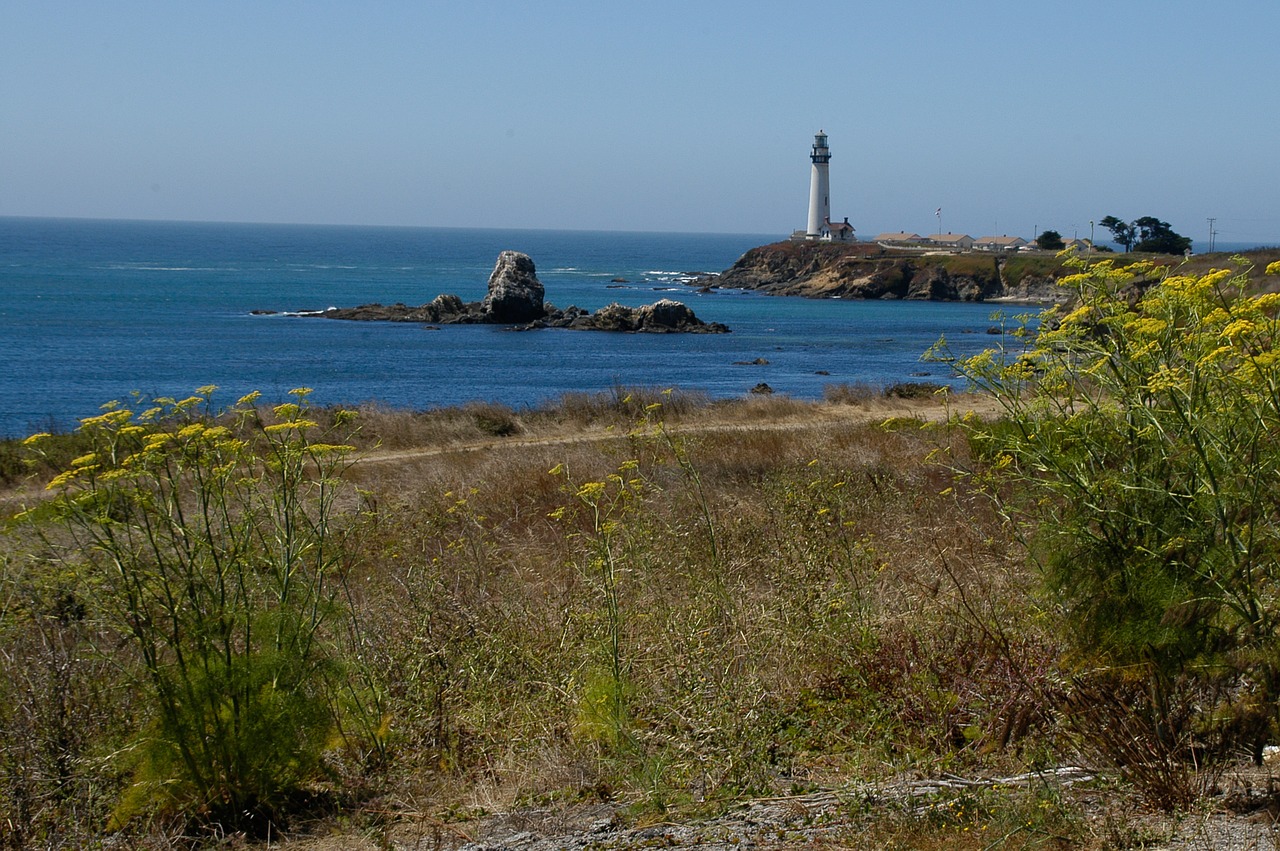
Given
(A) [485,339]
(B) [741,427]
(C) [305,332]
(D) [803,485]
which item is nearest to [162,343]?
(C) [305,332]

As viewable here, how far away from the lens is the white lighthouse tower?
14612cm

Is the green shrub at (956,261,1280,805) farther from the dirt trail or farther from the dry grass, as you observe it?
the dirt trail

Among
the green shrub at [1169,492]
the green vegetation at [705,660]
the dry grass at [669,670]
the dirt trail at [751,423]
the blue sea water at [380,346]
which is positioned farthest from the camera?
the blue sea water at [380,346]

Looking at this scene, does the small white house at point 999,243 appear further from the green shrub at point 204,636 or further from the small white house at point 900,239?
the green shrub at point 204,636

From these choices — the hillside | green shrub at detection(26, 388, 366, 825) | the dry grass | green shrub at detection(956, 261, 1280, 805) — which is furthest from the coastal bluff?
green shrub at detection(26, 388, 366, 825)

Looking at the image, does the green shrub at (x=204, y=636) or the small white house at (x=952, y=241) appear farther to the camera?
the small white house at (x=952, y=241)

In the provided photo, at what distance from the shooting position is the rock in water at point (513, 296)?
84312 mm

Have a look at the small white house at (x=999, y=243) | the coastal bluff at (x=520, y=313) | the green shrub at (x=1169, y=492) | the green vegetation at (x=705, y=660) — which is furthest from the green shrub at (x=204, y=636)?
the small white house at (x=999, y=243)

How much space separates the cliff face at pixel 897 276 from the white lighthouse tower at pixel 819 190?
1731 centimetres

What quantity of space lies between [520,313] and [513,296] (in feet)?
4.65

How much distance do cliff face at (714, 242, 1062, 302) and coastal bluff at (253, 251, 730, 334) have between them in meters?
39.5

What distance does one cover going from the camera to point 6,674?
5383 millimetres

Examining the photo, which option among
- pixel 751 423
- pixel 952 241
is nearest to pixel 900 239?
pixel 952 241

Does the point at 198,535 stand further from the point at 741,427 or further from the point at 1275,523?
the point at 741,427
